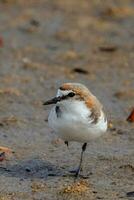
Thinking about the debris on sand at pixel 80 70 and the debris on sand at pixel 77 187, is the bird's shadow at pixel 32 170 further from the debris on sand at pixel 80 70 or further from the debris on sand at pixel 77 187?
the debris on sand at pixel 80 70

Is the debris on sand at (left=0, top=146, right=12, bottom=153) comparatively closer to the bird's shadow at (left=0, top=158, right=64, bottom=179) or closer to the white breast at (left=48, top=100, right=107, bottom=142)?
the bird's shadow at (left=0, top=158, right=64, bottom=179)

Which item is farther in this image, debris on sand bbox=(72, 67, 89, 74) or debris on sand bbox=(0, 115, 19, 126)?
debris on sand bbox=(72, 67, 89, 74)

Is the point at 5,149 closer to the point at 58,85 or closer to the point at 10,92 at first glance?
the point at 10,92

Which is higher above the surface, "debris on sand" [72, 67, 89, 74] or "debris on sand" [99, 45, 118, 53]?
"debris on sand" [99, 45, 118, 53]

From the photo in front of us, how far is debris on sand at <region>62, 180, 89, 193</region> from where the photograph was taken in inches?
325

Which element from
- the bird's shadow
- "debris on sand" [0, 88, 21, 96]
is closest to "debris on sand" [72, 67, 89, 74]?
A: "debris on sand" [0, 88, 21, 96]

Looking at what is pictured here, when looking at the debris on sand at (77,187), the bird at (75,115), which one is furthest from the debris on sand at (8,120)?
the debris on sand at (77,187)

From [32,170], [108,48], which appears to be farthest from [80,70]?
[32,170]

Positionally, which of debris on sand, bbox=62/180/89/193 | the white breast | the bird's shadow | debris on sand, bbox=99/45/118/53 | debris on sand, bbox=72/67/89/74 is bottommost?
debris on sand, bbox=62/180/89/193

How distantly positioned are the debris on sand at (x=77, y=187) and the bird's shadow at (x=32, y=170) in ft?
1.41

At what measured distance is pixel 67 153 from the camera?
9734 millimetres

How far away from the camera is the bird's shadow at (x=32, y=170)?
29.1ft

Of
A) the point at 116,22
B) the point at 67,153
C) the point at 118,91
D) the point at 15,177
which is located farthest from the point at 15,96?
the point at 116,22

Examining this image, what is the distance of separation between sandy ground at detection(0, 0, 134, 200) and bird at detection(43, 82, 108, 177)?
1.93 ft
